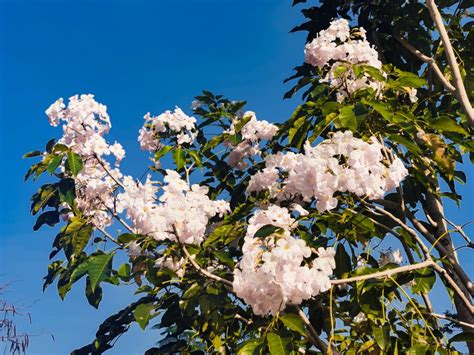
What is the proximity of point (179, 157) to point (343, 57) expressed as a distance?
1.02 meters

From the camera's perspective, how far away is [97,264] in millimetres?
2863

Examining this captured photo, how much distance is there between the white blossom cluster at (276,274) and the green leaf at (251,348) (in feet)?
0.35

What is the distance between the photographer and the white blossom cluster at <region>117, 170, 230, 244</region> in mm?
2670

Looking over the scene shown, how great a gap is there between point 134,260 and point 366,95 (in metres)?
1.34

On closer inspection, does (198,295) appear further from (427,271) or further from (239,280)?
(427,271)

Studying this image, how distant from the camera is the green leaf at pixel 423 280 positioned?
2.75 m

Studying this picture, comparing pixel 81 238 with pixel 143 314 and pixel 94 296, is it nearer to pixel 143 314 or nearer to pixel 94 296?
pixel 94 296

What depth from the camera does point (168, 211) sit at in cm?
265

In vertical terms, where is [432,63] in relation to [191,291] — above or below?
above

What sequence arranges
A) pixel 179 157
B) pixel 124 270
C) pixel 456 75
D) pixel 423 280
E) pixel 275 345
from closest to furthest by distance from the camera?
pixel 275 345 → pixel 423 280 → pixel 124 270 → pixel 179 157 → pixel 456 75

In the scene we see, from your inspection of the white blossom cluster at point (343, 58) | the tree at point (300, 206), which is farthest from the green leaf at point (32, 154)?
the white blossom cluster at point (343, 58)

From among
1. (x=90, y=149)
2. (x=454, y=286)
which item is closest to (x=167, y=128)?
(x=90, y=149)

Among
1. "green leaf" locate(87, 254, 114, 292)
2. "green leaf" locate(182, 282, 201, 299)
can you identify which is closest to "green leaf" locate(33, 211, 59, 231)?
"green leaf" locate(87, 254, 114, 292)

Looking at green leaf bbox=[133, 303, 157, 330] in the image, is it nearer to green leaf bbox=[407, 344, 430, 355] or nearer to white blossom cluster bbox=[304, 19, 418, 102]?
green leaf bbox=[407, 344, 430, 355]
